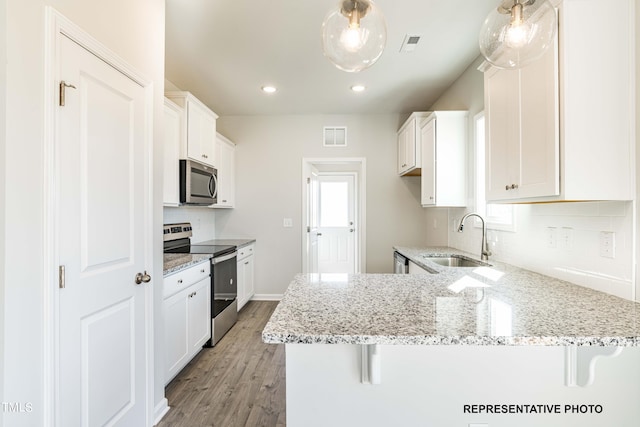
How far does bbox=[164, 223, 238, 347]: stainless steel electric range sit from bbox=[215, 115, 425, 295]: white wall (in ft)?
3.13

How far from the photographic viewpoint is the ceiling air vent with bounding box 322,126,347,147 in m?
4.51

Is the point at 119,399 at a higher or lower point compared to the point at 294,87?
lower

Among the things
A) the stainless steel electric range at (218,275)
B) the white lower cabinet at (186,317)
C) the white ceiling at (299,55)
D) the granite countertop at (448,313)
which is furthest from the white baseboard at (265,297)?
the granite countertop at (448,313)

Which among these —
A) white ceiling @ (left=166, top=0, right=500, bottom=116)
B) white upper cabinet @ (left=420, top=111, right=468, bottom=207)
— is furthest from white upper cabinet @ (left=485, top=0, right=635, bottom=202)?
white upper cabinet @ (left=420, top=111, right=468, bottom=207)

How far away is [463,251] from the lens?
3.18 metres

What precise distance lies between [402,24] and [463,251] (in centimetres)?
210

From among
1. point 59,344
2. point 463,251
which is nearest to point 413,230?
point 463,251

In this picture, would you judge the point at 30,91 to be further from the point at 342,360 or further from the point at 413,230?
the point at 413,230

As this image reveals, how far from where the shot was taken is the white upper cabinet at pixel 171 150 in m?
2.71

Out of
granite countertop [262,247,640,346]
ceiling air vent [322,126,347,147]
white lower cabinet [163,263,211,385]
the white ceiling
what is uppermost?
the white ceiling

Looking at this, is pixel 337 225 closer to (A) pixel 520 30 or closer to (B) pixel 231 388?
(B) pixel 231 388

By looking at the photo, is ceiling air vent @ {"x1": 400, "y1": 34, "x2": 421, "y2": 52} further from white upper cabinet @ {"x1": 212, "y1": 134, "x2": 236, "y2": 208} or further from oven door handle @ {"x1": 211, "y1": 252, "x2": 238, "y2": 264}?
oven door handle @ {"x1": 211, "y1": 252, "x2": 238, "y2": 264}

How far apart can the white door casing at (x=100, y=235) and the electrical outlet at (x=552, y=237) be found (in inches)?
91.8

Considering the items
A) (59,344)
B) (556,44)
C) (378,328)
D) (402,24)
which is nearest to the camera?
(378,328)
